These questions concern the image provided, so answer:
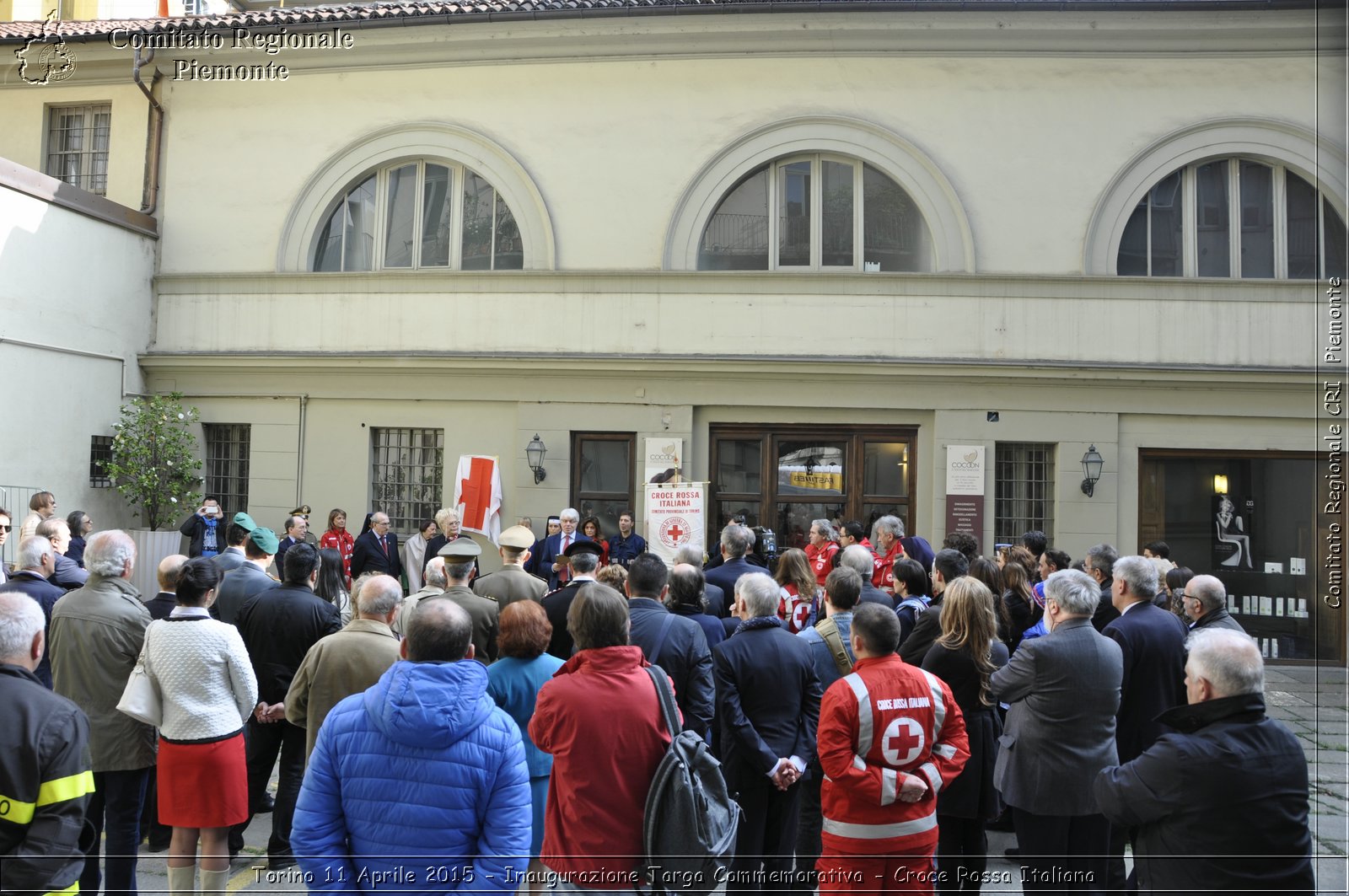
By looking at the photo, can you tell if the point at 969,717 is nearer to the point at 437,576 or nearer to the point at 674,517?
the point at 437,576

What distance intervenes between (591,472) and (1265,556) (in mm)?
9916

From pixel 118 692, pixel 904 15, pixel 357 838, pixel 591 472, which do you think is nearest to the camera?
pixel 357 838

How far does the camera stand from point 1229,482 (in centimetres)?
1394

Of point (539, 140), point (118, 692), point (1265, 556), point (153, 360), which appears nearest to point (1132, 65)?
point (1265, 556)

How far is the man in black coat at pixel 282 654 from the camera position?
19.7 ft

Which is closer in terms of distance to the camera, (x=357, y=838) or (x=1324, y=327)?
(x=357, y=838)

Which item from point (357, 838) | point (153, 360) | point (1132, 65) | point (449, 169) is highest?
point (1132, 65)

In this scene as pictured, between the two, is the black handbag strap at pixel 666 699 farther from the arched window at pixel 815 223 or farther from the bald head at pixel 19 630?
the arched window at pixel 815 223

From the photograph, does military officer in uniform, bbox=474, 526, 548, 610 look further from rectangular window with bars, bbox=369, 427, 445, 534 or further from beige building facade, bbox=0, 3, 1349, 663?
rectangular window with bars, bbox=369, 427, 445, 534

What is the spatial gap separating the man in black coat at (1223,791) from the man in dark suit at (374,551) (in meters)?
11.1

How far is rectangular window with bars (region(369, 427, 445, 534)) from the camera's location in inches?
589

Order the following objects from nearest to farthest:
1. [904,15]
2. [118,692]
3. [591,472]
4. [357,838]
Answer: [357,838] < [118,692] < [904,15] < [591,472]

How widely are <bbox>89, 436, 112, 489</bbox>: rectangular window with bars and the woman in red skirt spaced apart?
37.3 ft

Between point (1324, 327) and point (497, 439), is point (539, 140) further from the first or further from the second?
point (1324, 327)
